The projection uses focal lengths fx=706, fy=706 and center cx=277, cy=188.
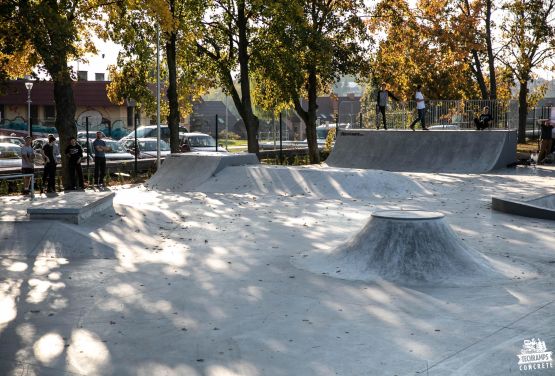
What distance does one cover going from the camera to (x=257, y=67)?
98.8 ft

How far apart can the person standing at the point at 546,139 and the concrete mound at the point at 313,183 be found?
401 inches

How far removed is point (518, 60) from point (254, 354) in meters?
36.4

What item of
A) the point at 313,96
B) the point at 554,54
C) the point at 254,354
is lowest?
the point at 254,354

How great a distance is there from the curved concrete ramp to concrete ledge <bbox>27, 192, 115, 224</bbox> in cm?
693

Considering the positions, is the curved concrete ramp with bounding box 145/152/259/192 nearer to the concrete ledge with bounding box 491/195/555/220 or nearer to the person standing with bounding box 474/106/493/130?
the concrete ledge with bounding box 491/195/555/220

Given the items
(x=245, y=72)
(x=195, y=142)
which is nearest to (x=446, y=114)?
(x=245, y=72)

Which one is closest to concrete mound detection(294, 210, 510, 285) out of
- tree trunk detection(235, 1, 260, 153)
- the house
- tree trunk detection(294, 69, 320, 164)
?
tree trunk detection(235, 1, 260, 153)

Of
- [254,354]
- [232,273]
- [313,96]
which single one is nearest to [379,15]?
[313,96]

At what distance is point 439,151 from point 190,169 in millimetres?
10034

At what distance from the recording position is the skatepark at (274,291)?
5.83 metres

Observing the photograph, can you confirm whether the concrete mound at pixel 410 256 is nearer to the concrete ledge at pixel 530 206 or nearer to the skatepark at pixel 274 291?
the skatepark at pixel 274 291

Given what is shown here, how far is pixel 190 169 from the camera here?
2117 centimetres

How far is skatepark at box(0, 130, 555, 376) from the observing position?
5.83 m

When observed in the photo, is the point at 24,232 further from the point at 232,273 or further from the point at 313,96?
the point at 313,96
